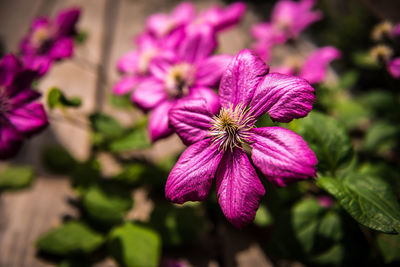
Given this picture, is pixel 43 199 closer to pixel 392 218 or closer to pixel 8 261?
pixel 8 261

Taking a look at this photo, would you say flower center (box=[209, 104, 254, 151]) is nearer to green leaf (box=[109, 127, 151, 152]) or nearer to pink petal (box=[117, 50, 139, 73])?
green leaf (box=[109, 127, 151, 152])

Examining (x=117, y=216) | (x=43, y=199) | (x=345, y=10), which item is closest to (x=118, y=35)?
(x=43, y=199)

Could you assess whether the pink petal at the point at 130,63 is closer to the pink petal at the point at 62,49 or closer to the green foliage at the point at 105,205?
the pink petal at the point at 62,49

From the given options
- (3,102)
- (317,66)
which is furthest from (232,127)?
(317,66)

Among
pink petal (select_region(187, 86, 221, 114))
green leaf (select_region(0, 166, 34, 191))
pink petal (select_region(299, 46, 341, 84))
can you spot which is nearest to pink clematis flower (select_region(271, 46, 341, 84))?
pink petal (select_region(299, 46, 341, 84))

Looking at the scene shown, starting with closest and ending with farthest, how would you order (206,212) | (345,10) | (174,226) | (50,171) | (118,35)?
(174,226) → (206,212) → (50,171) → (345,10) → (118,35)

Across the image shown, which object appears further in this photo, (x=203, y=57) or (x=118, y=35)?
(x=118, y=35)

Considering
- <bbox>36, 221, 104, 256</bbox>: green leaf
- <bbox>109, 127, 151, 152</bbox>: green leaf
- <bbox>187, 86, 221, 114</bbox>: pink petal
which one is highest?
<bbox>187, 86, 221, 114</bbox>: pink petal
